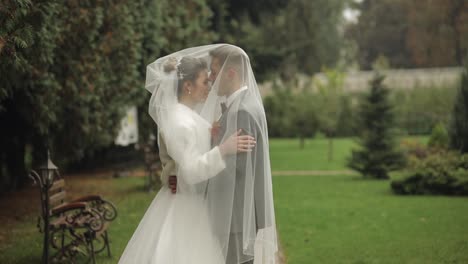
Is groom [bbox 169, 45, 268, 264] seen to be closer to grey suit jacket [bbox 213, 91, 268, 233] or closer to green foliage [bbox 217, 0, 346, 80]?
grey suit jacket [bbox 213, 91, 268, 233]

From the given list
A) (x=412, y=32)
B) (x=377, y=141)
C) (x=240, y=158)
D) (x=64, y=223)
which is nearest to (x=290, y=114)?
(x=377, y=141)

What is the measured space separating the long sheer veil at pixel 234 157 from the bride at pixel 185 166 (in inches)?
0.9

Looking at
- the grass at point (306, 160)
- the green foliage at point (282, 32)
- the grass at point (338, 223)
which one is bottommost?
the grass at point (306, 160)

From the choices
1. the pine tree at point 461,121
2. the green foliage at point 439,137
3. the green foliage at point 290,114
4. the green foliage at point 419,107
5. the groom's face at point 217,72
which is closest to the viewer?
the groom's face at point 217,72

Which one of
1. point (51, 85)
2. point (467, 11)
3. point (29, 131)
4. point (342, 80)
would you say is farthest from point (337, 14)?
point (51, 85)

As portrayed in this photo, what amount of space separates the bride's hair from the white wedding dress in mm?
195

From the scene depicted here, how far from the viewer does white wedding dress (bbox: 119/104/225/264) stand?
480cm

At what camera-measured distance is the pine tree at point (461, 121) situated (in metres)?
16.4

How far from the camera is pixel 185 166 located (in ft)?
15.7

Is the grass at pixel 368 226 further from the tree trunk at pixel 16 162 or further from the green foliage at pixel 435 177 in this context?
the tree trunk at pixel 16 162

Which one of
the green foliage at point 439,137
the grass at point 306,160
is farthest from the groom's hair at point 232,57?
the green foliage at point 439,137

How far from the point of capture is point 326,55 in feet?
168

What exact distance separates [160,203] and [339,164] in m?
19.2

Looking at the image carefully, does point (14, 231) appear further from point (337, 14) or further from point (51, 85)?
point (337, 14)
